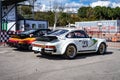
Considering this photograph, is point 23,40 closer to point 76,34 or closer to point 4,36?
point 76,34

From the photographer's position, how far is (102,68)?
9.22 m

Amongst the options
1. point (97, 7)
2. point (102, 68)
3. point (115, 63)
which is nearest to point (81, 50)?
point (115, 63)

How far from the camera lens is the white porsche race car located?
1096cm

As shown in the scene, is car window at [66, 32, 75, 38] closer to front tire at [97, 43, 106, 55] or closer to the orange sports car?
front tire at [97, 43, 106, 55]

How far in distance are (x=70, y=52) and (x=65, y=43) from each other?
56 centimetres

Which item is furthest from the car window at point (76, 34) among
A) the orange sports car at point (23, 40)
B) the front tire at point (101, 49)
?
the orange sports car at point (23, 40)

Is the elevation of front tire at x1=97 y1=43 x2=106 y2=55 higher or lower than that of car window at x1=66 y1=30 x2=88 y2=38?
lower

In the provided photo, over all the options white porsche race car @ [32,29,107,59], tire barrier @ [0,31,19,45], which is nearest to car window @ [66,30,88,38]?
white porsche race car @ [32,29,107,59]

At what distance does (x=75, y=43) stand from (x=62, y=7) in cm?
→ 7275

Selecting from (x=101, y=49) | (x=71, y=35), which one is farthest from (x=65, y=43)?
(x=101, y=49)

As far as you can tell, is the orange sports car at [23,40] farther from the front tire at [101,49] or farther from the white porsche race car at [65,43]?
the front tire at [101,49]

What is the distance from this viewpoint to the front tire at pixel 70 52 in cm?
1134

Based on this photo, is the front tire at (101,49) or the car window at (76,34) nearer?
the car window at (76,34)

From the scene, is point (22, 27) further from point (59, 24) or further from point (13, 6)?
point (59, 24)
